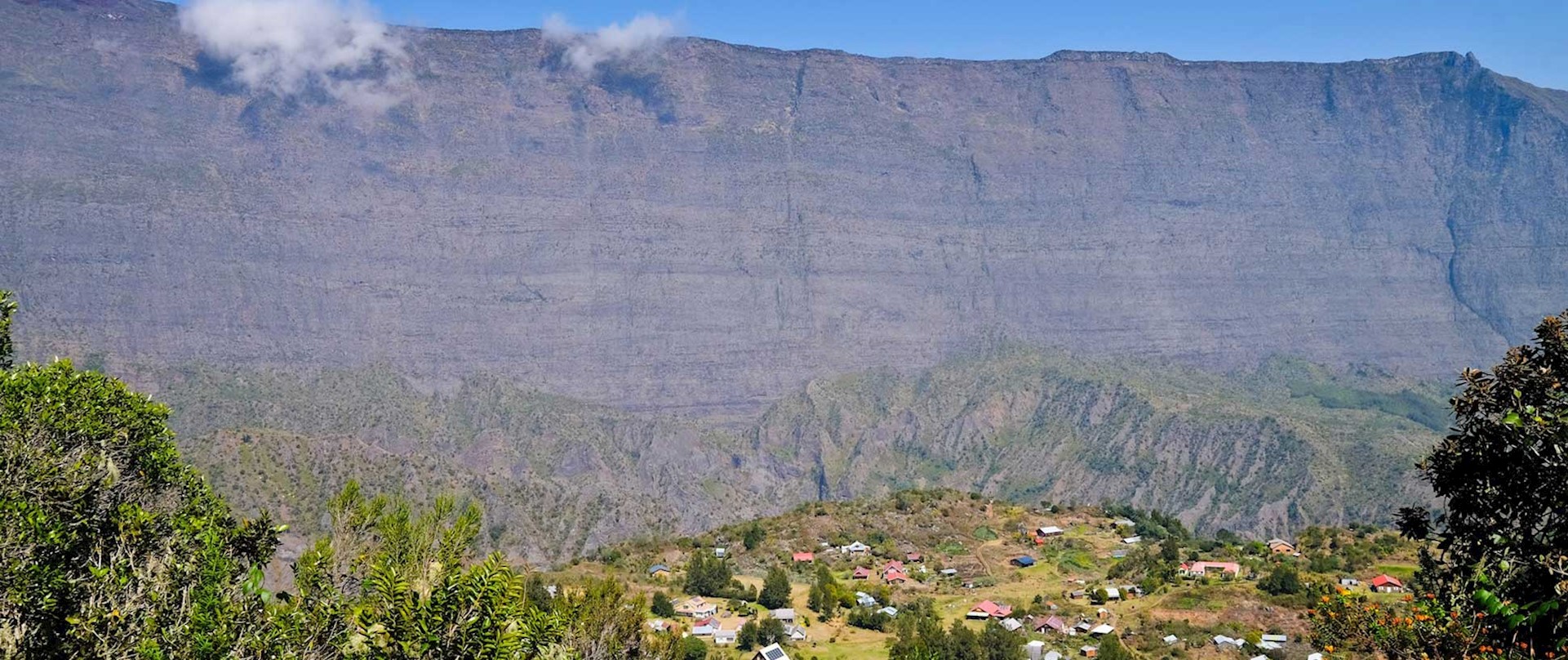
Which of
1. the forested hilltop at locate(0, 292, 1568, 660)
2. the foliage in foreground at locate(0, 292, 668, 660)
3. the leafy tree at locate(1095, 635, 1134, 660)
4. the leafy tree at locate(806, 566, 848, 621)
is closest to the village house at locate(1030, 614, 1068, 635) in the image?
the leafy tree at locate(1095, 635, 1134, 660)

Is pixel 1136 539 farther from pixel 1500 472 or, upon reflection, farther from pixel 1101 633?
pixel 1500 472

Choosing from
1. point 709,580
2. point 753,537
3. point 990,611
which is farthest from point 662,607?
point 753,537

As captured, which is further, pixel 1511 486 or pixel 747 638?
pixel 747 638

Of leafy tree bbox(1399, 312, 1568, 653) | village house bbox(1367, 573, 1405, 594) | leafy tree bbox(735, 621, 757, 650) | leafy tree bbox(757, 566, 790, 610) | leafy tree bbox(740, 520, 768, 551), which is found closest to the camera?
leafy tree bbox(1399, 312, 1568, 653)

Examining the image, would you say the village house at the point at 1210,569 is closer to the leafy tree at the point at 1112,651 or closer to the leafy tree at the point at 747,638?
the leafy tree at the point at 1112,651

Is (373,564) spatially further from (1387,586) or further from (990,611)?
(1387,586)

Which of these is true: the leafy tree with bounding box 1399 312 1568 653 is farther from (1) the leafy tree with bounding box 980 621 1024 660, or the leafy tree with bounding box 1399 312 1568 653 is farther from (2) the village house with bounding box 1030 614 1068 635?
(2) the village house with bounding box 1030 614 1068 635

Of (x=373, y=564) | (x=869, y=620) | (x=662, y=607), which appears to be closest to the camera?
(x=373, y=564)
